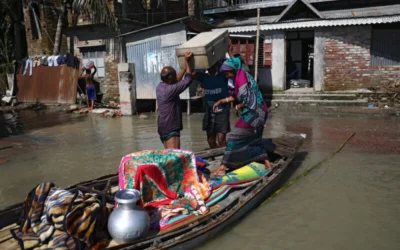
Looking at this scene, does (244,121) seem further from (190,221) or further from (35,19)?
(35,19)

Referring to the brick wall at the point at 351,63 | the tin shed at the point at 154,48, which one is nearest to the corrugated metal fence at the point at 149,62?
the tin shed at the point at 154,48

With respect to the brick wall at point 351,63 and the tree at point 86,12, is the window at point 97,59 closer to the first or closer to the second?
the tree at point 86,12

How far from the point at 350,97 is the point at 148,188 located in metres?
11.0

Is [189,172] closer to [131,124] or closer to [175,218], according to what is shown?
[175,218]

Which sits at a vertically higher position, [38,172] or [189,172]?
[189,172]

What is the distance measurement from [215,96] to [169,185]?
2008 millimetres

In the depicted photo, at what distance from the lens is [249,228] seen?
4371mm

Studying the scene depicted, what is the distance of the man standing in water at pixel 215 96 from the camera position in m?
5.74

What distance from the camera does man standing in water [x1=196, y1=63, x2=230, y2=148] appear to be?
5738 millimetres

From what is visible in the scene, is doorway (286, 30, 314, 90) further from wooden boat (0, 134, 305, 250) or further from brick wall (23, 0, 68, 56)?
wooden boat (0, 134, 305, 250)

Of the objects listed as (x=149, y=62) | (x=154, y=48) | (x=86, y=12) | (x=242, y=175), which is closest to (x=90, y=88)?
(x=149, y=62)

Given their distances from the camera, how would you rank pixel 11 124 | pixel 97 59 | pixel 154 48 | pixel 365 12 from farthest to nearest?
pixel 97 59 < pixel 365 12 < pixel 154 48 < pixel 11 124

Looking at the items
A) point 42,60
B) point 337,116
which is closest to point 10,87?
point 42,60

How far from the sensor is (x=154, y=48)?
12.9 meters
